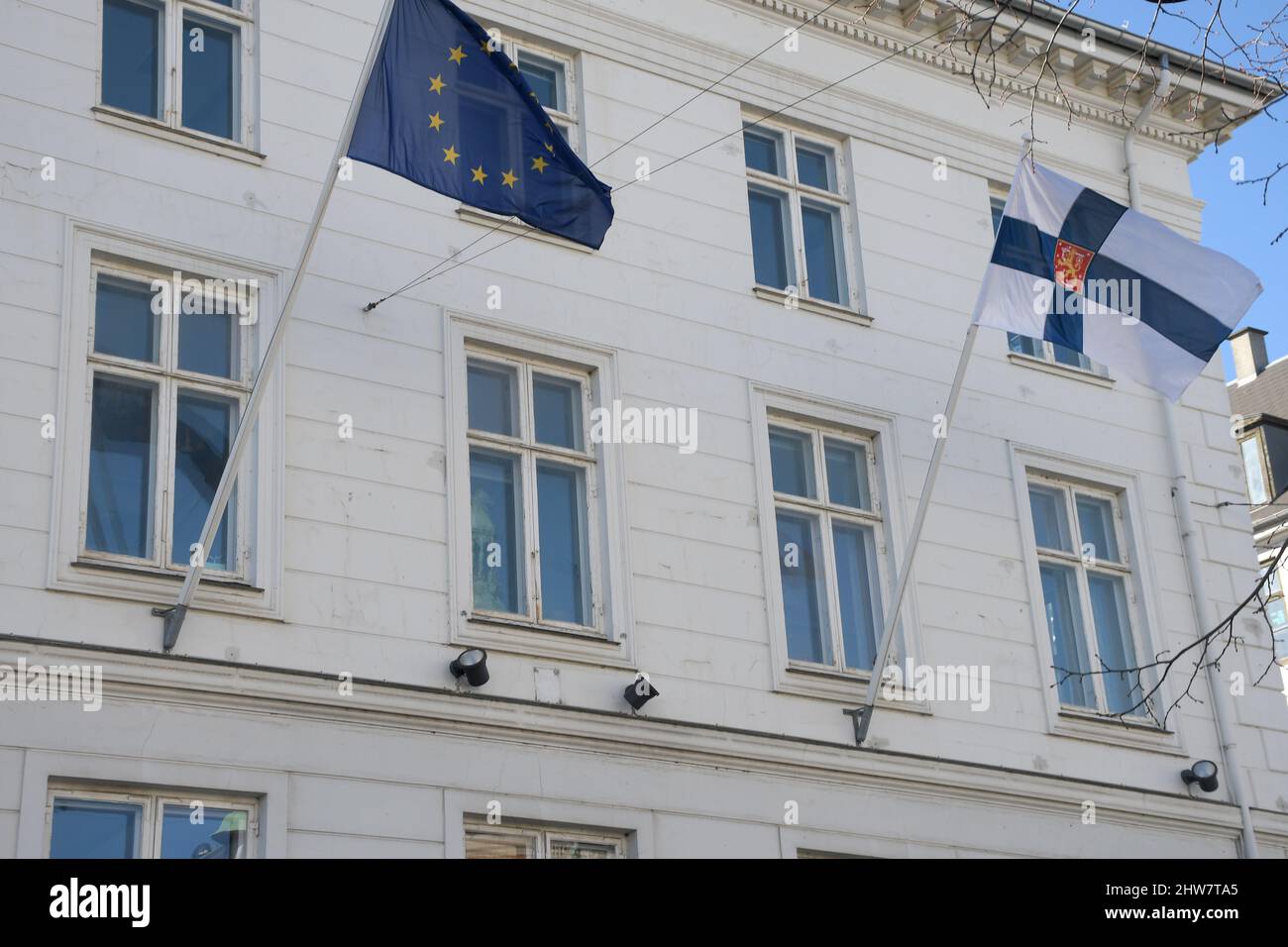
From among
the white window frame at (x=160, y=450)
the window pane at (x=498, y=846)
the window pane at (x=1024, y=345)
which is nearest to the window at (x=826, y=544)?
the window pane at (x=1024, y=345)

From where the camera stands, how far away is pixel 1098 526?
61.1 ft

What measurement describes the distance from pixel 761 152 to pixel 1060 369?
3.59 meters

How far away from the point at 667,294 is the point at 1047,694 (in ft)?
15.7

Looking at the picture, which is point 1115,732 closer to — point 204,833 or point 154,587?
point 204,833

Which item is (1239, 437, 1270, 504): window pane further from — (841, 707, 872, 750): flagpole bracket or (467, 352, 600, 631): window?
(467, 352, 600, 631): window

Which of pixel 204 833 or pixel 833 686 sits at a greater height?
pixel 833 686

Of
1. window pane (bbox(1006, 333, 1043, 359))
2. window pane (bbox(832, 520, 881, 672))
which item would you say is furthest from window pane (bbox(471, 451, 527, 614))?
window pane (bbox(1006, 333, 1043, 359))

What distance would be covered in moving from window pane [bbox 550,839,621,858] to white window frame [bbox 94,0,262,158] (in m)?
5.58

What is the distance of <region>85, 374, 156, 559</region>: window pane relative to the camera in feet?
42.8

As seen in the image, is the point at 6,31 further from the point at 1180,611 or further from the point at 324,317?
the point at 1180,611

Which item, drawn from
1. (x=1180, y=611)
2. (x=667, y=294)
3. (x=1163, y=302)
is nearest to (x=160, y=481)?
(x=667, y=294)

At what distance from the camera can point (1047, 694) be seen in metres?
16.9

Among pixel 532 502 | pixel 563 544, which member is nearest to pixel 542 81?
pixel 532 502

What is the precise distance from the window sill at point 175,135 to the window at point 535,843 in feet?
17.1
